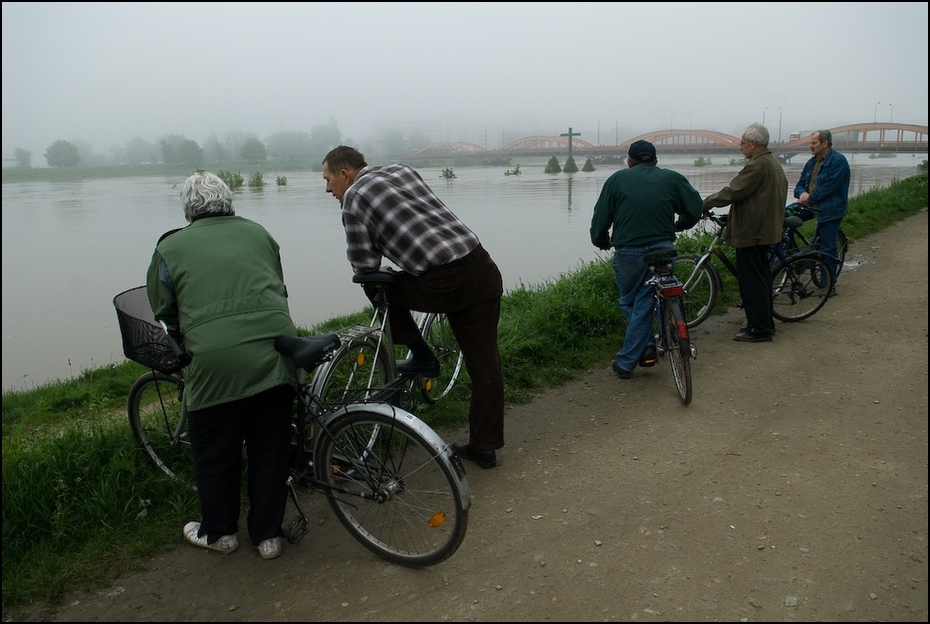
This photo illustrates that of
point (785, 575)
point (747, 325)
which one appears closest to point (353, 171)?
point (785, 575)

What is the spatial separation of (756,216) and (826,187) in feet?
7.60

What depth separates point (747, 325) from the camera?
6.63 metres

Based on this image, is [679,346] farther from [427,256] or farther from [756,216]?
[427,256]

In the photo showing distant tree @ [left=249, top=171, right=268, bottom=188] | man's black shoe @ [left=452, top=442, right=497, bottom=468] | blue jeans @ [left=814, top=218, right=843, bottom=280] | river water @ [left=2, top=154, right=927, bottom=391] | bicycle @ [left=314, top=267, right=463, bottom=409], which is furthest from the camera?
distant tree @ [left=249, top=171, right=268, bottom=188]

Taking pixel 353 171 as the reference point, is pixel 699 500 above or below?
below

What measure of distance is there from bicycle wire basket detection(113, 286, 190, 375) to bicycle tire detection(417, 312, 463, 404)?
181 centimetres

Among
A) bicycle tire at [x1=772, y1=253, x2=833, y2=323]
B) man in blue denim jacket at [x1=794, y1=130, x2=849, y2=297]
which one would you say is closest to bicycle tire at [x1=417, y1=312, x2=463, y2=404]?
bicycle tire at [x1=772, y1=253, x2=833, y2=323]

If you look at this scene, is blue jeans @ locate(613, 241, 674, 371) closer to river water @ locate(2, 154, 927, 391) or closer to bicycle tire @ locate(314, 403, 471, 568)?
bicycle tire @ locate(314, 403, 471, 568)

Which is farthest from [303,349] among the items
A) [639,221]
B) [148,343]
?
[639,221]

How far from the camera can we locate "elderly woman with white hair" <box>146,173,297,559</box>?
9.69ft

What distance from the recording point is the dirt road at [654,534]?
2.85 metres

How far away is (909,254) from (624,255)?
7042mm

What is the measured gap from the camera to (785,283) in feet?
23.0

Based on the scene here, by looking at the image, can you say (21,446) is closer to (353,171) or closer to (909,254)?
(353,171)
